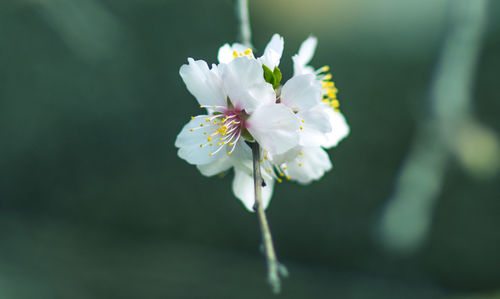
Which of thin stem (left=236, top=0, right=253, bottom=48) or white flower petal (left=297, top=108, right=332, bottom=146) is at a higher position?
thin stem (left=236, top=0, right=253, bottom=48)

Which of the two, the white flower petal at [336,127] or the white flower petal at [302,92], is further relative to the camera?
the white flower petal at [336,127]

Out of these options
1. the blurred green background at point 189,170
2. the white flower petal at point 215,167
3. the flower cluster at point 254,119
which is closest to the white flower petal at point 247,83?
the flower cluster at point 254,119

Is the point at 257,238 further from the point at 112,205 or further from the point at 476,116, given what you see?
the point at 476,116

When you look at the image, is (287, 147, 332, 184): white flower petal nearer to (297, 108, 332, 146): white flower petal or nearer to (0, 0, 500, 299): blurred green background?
(297, 108, 332, 146): white flower petal

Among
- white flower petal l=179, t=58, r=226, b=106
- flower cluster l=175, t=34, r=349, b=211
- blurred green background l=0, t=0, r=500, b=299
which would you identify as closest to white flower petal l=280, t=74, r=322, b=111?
flower cluster l=175, t=34, r=349, b=211

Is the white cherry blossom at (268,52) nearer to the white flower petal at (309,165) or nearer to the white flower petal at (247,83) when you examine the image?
the white flower petal at (247,83)

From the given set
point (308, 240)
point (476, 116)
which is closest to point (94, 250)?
point (308, 240)
